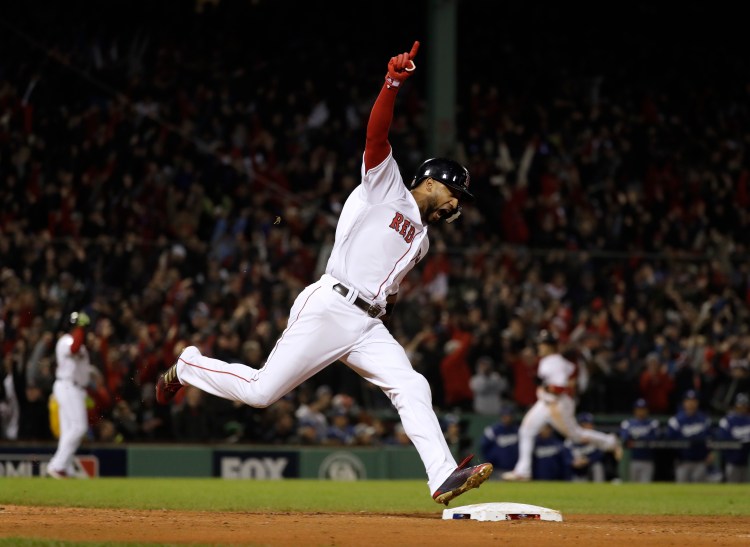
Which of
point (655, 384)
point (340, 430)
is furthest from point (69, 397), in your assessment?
point (655, 384)

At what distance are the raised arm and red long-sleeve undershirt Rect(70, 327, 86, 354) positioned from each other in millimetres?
7808

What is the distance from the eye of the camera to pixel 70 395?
15227mm

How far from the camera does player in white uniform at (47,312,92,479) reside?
1502 cm

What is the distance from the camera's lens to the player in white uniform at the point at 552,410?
54.7ft

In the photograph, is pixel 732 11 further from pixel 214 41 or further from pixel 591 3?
pixel 214 41

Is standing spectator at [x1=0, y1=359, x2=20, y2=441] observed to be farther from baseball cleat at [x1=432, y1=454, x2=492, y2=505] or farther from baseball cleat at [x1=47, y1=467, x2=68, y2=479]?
baseball cleat at [x1=432, y1=454, x2=492, y2=505]

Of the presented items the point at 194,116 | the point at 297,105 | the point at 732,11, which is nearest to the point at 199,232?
the point at 194,116

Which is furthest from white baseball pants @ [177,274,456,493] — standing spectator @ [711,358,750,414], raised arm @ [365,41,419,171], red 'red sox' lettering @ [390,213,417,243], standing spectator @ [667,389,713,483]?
standing spectator @ [711,358,750,414]

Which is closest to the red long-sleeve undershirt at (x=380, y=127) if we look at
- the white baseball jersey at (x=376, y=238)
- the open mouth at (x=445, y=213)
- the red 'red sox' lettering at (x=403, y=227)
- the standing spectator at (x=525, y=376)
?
the white baseball jersey at (x=376, y=238)

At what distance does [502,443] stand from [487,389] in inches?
33.5

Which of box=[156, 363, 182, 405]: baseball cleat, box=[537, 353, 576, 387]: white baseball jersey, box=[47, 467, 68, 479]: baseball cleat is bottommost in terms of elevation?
box=[47, 467, 68, 479]: baseball cleat

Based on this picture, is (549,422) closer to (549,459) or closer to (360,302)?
(549,459)

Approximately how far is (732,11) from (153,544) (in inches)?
1006

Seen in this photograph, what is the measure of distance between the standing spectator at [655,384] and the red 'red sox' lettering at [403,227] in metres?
11.9
